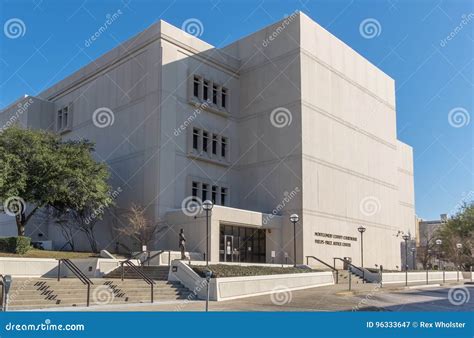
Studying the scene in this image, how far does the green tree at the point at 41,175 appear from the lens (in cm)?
3281

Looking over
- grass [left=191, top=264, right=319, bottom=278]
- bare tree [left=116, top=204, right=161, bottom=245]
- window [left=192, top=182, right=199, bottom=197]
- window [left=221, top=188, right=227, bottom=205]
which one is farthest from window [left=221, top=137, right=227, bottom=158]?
grass [left=191, top=264, right=319, bottom=278]

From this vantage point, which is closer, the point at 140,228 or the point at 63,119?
the point at 140,228

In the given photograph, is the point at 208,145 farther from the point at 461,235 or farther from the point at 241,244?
the point at 461,235

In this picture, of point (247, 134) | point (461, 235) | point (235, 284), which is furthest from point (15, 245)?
point (461, 235)

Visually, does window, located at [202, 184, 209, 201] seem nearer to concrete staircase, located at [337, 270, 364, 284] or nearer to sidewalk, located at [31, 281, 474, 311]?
concrete staircase, located at [337, 270, 364, 284]

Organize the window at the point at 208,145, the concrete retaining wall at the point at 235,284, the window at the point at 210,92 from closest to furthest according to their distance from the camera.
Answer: the concrete retaining wall at the point at 235,284
the window at the point at 208,145
the window at the point at 210,92

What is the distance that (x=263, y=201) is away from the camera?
44.2 meters

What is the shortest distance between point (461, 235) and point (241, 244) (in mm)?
35919

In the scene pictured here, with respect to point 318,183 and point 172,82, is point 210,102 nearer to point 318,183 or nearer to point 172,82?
point 172,82

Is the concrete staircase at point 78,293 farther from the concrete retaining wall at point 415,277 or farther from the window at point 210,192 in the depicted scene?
the window at point 210,192

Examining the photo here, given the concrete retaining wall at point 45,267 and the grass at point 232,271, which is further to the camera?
the concrete retaining wall at point 45,267

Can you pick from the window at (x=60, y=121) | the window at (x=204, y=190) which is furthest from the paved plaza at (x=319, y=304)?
the window at (x=60, y=121)

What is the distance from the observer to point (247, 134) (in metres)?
46.8

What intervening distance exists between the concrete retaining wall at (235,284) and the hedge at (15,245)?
1007 cm
